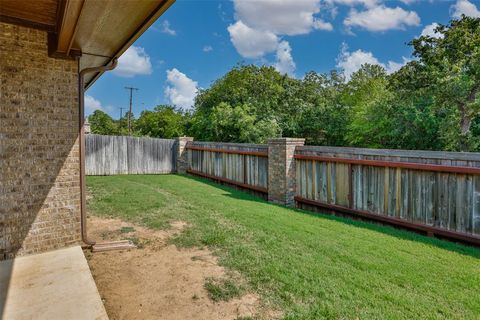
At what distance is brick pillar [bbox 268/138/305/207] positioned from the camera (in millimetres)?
7469

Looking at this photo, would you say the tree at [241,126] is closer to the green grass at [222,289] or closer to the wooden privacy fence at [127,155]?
the wooden privacy fence at [127,155]

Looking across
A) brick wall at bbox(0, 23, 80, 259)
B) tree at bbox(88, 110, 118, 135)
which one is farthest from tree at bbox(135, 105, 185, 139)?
brick wall at bbox(0, 23, 80, 259)

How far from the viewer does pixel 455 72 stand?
1263 cm

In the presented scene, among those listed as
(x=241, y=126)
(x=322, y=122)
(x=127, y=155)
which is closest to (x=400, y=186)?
(x=127, y=155)

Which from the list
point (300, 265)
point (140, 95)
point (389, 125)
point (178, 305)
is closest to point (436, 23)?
point (389, 125)

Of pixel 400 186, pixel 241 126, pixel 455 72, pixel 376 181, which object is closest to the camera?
pixel 400 186

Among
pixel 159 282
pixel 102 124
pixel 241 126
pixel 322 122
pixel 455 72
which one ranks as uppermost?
pixel 102 124

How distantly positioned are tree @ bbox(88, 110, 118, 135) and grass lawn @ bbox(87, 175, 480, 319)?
3874 centimetres

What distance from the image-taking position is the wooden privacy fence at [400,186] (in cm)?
467

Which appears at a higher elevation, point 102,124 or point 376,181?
point 102,124

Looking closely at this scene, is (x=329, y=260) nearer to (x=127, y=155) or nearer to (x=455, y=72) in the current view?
(x=127, y=155)

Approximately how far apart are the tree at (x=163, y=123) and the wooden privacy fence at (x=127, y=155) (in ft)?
50.4

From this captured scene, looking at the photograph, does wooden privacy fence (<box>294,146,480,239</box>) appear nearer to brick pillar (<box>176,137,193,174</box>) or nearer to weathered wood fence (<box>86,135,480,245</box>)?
weathered wood fence (<box>86,135,480,245</box>)

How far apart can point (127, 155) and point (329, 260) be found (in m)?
11.3
